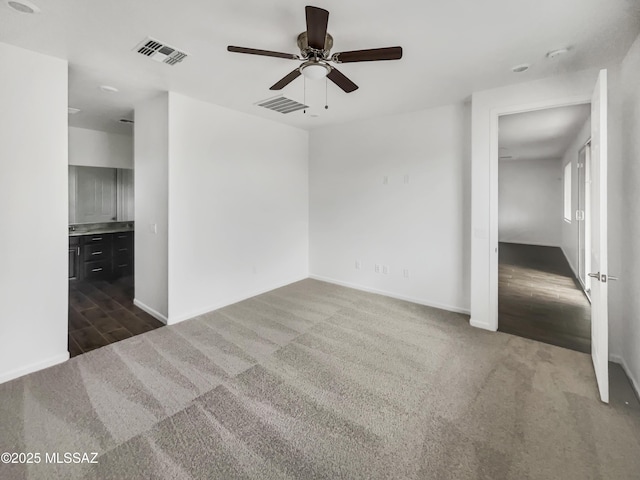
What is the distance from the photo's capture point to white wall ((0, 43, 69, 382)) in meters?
2.38

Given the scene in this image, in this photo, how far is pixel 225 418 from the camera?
1.96 metres

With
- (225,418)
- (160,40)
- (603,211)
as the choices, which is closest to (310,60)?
(160,40)

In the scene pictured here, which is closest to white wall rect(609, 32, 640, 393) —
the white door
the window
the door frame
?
the white door

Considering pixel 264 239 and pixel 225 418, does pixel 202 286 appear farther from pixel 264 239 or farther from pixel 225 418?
pixel 225 418

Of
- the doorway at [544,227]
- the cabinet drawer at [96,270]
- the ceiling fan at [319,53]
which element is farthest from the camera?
the cabinet drawer at [96,270]

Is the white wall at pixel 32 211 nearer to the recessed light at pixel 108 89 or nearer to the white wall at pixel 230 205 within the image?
the recessed light at pixel 108 89

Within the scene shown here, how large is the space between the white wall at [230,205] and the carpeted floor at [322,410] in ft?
2.95

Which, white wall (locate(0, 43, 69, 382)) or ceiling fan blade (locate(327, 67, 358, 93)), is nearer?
ceiling fan blade (locate(327, 67, 358, 93))

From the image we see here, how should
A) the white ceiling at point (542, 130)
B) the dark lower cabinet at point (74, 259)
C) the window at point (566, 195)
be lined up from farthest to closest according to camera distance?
the window at point (566, 195), the dark lower cabinet at point (74, 259), the white ceiling at point (542, 130)

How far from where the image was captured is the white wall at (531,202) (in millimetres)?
9102

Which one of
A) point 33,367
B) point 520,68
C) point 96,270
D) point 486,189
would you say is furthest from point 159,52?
point 96,270

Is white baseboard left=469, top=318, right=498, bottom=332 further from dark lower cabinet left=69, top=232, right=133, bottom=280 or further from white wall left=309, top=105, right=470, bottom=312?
dark lower cabinet left=69, top=232, right=133, bottom=280

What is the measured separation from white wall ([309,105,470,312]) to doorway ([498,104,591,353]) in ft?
3.18

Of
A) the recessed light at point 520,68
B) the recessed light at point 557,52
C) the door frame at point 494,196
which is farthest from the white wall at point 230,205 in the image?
the recessed light at point 557,52
